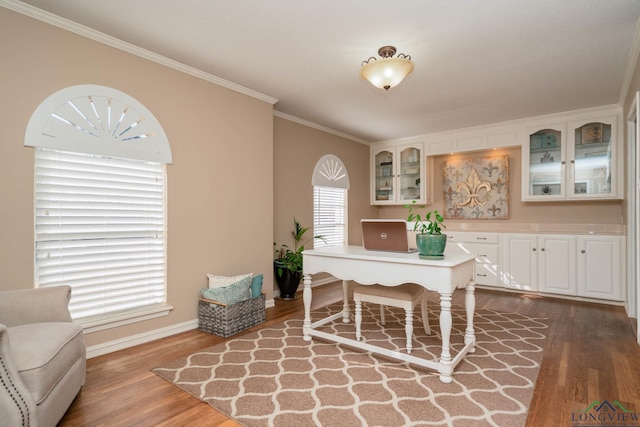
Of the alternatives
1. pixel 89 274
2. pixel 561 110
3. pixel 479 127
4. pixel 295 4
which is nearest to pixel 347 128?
pixel 479 127

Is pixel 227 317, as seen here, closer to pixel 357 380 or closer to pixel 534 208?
pixel 357 380

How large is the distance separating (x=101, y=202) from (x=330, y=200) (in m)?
3.37

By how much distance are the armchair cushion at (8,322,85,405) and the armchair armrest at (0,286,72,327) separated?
97 millimetres

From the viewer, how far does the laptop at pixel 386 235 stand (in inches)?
99.8

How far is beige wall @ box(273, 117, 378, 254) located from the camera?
4473 millimetres

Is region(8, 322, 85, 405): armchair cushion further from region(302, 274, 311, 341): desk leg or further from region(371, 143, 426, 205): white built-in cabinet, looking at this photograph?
region(371, 143, 426, 205): white built-in cabinet

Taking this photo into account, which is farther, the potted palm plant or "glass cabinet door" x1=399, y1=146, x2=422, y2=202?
"glass cabinet door" x1=399, y1=146, x2=422, y2=202

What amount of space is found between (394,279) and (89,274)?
2265 mm

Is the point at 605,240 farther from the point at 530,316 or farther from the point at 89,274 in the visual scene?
the point at 89,274

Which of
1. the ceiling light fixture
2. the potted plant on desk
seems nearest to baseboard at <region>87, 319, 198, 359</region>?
the potted plant on desk

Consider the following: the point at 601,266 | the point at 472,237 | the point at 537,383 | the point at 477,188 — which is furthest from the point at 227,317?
the point at 601,266

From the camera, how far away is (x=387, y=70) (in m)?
2.45

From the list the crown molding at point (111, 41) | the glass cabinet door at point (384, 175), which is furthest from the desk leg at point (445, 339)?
the glass cabinet door at point (384, 175)

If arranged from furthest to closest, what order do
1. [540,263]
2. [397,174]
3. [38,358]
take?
[397,174], [540,263], [38,358]
